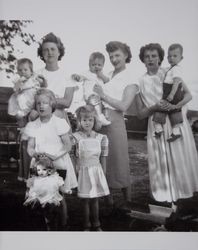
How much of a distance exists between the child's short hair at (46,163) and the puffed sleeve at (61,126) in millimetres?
171

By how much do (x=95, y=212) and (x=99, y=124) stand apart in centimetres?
52

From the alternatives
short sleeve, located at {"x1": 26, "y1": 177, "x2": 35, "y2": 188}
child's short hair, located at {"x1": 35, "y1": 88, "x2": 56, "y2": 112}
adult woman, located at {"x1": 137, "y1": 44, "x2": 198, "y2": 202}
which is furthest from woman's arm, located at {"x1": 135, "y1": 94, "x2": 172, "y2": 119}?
short sleeve, located at {"x1": 26, "y1": 177, "x2": 35, "y2": 188}

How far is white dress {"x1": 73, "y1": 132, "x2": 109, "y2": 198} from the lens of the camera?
93.4 inches

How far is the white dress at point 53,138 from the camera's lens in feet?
7.80

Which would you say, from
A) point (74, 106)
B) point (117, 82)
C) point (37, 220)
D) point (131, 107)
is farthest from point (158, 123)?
point (37, 220)

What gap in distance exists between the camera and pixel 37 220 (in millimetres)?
2354

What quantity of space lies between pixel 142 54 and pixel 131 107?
334 millimetres

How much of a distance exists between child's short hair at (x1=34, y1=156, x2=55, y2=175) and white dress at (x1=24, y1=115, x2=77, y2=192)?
0.09ft

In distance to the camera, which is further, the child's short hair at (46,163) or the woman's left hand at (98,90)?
the woman's left hand at (98,90)

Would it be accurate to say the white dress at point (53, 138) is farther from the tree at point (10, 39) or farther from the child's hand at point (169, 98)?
the child's hand at point (169, 98)

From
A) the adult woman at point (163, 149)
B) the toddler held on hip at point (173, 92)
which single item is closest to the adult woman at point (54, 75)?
the adult woman at point (163, 149)

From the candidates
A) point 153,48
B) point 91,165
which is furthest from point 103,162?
point 153,48

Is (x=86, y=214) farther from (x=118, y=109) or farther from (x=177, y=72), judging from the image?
(x=177, y=72)

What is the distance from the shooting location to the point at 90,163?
238 cm
